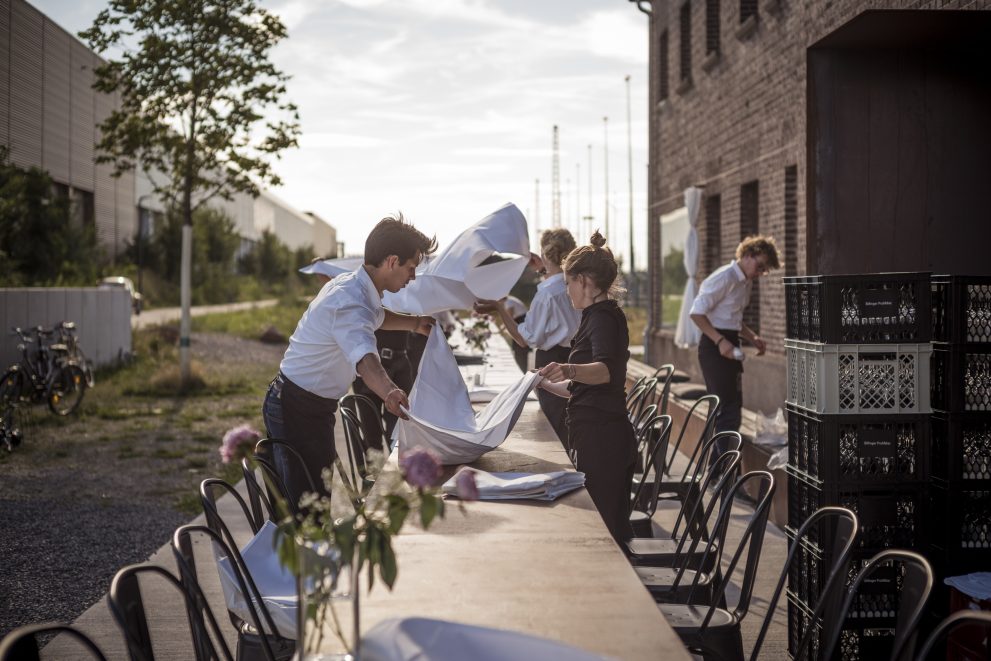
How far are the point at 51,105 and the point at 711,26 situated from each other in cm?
2609

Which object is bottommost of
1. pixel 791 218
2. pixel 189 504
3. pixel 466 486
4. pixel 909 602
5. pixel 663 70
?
pixel 189 504

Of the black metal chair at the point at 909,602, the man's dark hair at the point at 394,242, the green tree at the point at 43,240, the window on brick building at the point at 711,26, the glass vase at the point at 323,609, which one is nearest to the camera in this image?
the glass vase at the point at 323,609

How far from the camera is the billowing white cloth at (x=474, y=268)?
634cm

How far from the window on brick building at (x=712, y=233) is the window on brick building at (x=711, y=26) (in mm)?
2081

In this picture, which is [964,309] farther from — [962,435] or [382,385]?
[382,385]

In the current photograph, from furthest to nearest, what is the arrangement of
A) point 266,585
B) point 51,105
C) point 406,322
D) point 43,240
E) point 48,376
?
1. point 51,105
2. point 43,240
3. point 48,376
4. point 406,322
5. point 266,585

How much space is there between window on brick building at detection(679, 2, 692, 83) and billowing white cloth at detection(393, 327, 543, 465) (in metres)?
13.2

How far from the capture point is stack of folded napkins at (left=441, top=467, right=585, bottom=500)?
11.6ft

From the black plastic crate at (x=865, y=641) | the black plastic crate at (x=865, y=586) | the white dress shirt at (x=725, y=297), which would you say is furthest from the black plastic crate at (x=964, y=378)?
the white dress shirt at (x=725, y=297)

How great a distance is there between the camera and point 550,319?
22.3ft

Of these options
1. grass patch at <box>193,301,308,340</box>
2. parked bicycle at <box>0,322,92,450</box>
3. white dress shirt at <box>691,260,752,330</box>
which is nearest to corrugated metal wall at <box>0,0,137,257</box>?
grass patch at <box>193,301,308,340</box>

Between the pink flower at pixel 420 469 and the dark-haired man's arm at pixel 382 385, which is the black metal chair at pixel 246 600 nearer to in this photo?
the dark-haired man's arm at pixel 382 385

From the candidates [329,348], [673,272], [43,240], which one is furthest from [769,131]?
[43,240]

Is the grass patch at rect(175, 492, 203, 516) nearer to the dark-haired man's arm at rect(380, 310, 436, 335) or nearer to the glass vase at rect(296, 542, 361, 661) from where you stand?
the dark-haired man's arm at rect(380, 310, 436, 335)
